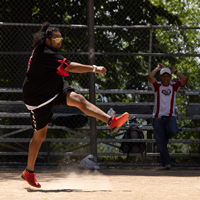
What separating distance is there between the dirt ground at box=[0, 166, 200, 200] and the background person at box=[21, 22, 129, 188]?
0.45m

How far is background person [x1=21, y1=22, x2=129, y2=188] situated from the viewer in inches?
173

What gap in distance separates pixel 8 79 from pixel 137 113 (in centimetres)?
331

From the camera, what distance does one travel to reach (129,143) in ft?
24.9

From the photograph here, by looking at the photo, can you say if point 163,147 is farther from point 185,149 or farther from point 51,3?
point 51,3

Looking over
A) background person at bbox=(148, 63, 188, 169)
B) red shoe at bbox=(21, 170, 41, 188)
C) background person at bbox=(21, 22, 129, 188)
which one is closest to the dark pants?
background person at bbox=(148, 63, 188, 169)

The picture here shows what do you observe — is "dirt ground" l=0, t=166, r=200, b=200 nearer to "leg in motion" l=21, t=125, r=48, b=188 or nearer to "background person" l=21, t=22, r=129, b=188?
"leg in motion" l=21, t=125, r=48, b=188

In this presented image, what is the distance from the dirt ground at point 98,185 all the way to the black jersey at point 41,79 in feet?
3.67

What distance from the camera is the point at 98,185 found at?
5.02 meters

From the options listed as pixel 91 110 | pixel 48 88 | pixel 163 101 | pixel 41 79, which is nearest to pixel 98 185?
pixel 91 110

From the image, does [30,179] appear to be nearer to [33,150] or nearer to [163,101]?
[33,150]

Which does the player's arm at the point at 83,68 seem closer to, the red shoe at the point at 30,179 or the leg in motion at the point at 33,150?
the leg in motion at the point at 33,150

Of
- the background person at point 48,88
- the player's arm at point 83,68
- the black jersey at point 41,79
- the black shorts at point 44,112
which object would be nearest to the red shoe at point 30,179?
the background person at point 48,88

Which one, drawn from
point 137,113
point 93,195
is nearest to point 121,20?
point 137,113

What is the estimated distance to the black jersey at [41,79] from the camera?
4.44 meters
